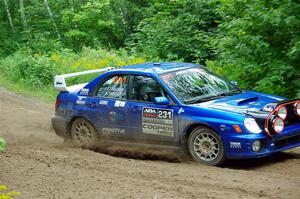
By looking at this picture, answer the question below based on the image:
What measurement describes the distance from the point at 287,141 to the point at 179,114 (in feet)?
5.43

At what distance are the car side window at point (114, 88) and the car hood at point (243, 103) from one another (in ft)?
4.92

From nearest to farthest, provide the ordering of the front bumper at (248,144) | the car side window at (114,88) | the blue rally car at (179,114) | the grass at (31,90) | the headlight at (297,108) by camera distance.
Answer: the front bumper at (248,144)
the blue rally car at (179,114)
the headlight at (297,108)
the car side window at (114,88)
the grass at (31,90)

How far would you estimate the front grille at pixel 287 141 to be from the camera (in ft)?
27.7

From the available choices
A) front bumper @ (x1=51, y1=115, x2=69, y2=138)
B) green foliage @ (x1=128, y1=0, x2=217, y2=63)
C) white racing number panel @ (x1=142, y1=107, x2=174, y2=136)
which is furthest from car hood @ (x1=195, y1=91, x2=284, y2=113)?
green foliage @ (x1=128, y1=0, x2=217, y2=63)

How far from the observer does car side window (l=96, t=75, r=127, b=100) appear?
9.75 meters

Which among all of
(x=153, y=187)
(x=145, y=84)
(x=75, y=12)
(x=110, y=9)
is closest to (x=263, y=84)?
(x=145, y=84)

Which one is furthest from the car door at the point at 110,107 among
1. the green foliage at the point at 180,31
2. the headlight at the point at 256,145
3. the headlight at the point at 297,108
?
the green foliage at the point at 180,31

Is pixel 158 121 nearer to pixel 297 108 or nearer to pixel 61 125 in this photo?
pixel 297 108

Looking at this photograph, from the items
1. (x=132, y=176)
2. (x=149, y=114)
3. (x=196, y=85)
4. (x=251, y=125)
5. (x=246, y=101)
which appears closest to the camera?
(x=132, y=176)

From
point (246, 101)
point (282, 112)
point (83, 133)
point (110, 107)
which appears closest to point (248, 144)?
point (282, 112)

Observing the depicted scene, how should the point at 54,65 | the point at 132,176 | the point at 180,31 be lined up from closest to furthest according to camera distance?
the point at 132,176 → the point at 54,65 → the point at 180,31

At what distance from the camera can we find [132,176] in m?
7.65

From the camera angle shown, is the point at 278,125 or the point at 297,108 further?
the point at 297,108

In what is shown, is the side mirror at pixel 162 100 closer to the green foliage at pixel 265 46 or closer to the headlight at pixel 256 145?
the headlight at pixel 256 145
